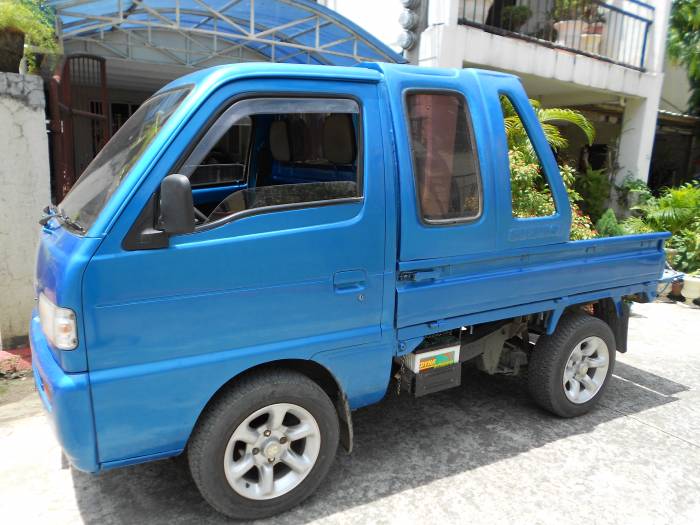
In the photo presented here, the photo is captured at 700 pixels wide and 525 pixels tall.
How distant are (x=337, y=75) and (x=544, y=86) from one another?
8202 millimetres

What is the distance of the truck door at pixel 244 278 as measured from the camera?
235cm

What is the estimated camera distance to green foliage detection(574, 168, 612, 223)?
10.7 metres

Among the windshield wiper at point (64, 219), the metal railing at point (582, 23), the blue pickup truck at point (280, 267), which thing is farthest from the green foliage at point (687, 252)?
the windshield wiper at point (64, 219)

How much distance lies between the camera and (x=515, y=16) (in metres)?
9.11

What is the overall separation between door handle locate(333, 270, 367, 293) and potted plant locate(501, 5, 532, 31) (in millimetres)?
7686

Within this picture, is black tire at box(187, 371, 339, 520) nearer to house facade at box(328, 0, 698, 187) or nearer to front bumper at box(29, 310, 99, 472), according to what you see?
front bumper at box(29, 310, 99, 472)

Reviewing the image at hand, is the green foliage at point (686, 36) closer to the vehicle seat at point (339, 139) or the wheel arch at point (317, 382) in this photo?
the vehicle seat at point (339, 139)

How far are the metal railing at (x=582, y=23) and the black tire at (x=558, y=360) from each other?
5.99m

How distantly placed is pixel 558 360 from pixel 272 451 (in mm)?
2152

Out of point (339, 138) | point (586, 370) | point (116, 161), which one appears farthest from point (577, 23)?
point (116, 161)

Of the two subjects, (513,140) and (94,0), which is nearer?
(513,140)

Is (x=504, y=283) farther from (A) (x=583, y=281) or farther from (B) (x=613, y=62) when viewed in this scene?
(B) (x=613, y=62)

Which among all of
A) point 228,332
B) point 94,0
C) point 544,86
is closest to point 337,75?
point 228,332

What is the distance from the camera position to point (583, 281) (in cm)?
381
